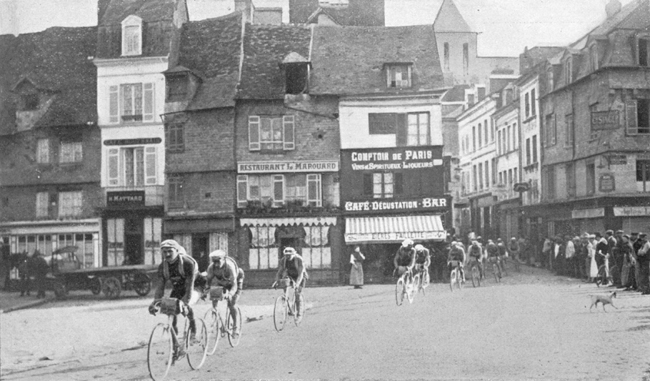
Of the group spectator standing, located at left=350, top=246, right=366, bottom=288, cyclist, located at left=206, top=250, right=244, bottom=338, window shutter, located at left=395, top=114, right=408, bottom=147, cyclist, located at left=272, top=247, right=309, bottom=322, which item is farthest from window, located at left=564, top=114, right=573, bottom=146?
cyclist, located at left=206, top=250, right=244, bottom=338

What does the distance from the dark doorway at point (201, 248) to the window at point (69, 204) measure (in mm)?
1848

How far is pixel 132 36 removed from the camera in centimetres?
1342

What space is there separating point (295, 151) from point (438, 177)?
8.86ft

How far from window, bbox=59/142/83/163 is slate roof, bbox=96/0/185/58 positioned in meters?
1.63

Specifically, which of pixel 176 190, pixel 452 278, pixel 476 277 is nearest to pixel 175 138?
pixel 176 190

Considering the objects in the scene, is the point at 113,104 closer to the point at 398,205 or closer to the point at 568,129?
the point at 398,205

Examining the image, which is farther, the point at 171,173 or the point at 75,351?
the point at 171,173

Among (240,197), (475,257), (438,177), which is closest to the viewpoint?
(240,197)

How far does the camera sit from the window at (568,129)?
13625 mm

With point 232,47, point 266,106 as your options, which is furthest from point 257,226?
point 232,47

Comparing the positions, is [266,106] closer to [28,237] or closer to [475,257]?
[28,237]

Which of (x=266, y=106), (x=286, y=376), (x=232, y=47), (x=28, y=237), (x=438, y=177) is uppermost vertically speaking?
(x=232, y=47)

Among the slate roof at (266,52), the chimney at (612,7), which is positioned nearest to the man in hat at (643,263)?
the chimney at (612,7)

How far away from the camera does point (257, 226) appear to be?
14023 mm
